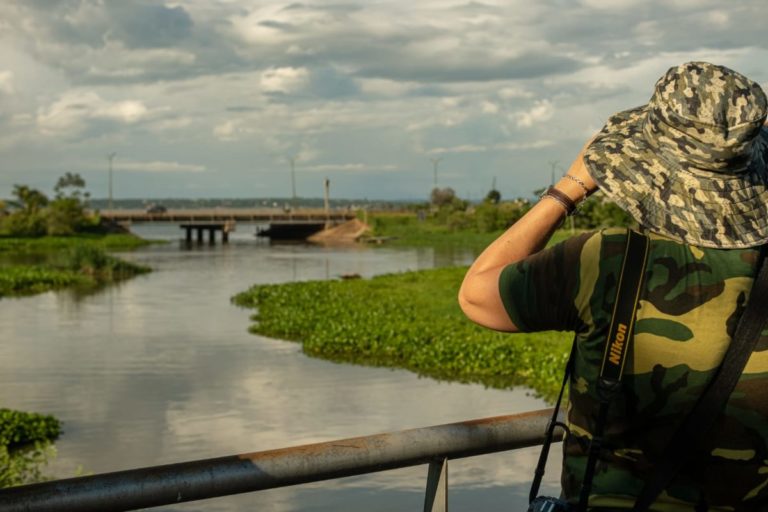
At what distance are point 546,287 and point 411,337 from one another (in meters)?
22.4

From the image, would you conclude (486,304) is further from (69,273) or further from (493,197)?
(493,197)

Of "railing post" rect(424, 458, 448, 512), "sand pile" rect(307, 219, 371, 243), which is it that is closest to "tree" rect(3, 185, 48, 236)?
"sand pile" rect(307, 219, 371, 243)

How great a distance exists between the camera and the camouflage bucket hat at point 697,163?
187 centimetres

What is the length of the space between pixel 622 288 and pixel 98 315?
3369 cm

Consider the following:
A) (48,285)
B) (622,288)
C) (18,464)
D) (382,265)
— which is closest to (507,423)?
(622,288)

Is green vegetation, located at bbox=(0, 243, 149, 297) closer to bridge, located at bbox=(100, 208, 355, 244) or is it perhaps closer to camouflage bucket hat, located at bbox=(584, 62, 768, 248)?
camouflage bucket hat, located at bbox=(584, 62, 768, 248)

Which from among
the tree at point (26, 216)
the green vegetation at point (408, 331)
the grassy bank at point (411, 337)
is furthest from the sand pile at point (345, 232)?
the grassy bank at point (411, 337)

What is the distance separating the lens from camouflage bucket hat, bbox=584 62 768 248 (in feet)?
6.15

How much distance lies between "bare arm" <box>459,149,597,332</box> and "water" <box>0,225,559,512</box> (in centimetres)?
1020

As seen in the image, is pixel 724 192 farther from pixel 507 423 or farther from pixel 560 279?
pixel 507 423

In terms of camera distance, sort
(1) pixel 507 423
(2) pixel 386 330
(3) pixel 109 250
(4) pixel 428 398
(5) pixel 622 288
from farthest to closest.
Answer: (3) pixel 109 250 < (2) pixel 386 330 < (4) pixel 428 398 < (1) pixel 507 423 < (5) pixel 622 288

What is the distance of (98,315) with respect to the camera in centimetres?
3388

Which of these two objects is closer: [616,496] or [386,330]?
[616,496]

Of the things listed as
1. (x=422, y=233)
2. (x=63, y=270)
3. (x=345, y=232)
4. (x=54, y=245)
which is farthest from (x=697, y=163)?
(x=345, y=232)
